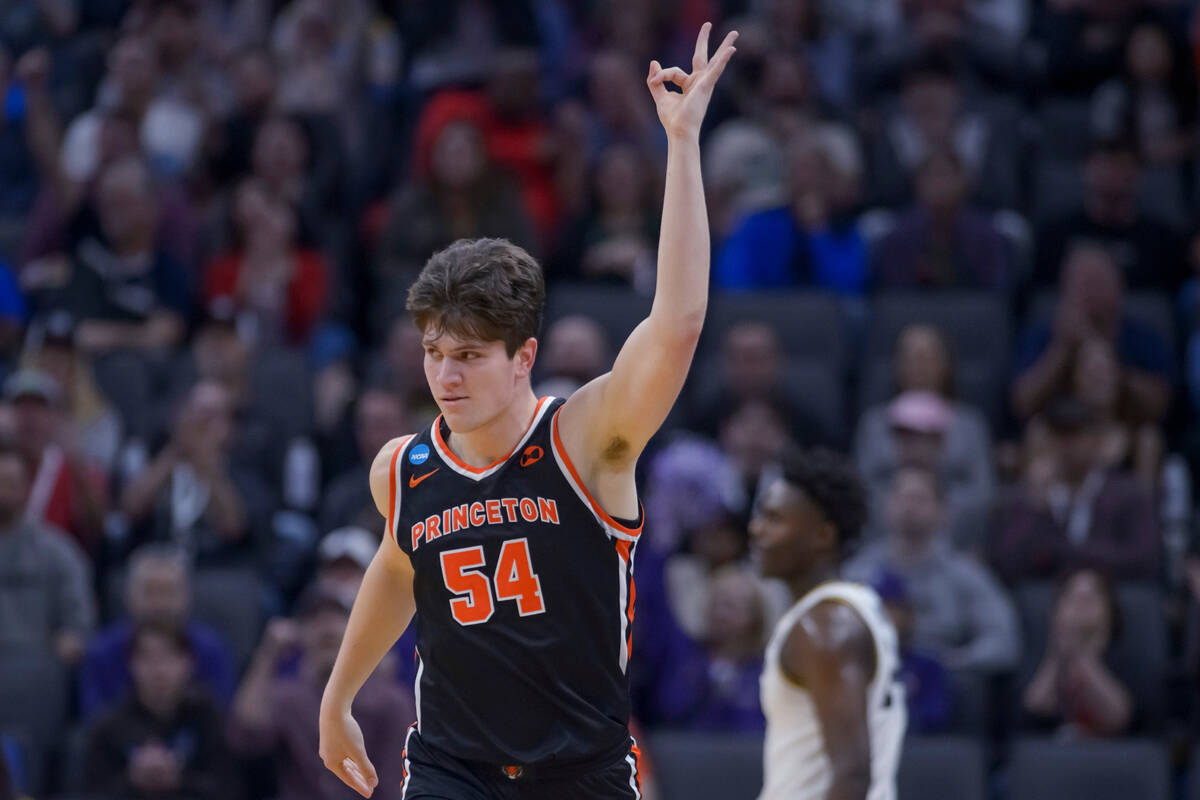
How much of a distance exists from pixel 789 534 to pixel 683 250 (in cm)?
231

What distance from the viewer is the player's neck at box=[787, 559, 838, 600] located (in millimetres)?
5926

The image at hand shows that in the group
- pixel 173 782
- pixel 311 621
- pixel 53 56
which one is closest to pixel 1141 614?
pixel 311 621

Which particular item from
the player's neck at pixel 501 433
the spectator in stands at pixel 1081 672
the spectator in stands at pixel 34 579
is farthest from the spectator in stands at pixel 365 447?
the player's neck at pixel 501 433

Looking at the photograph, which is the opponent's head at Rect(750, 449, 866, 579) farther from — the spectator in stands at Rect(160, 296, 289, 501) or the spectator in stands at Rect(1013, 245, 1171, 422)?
the spectator in stands at Rect(160, 296, 289, 501)

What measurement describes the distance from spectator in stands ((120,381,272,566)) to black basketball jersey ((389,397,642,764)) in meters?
5.57

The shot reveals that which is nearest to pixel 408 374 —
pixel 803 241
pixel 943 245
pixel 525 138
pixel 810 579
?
pixel 525 138

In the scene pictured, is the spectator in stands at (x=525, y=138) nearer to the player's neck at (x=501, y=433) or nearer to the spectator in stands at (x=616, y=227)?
the spectator in stands at (x=616, y=227)

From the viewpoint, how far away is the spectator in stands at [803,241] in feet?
35.6

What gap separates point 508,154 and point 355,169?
1.28 metres

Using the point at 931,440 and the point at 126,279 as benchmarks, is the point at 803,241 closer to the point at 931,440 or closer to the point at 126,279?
the point at 931,440

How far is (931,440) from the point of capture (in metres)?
9.51

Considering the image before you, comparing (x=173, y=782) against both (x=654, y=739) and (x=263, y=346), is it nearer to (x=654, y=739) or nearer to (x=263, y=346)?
(x=654, y=739)

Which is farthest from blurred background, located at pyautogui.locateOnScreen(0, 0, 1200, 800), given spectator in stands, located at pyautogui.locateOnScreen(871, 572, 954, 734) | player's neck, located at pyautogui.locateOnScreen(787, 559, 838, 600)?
player's neck, located at pyautogui.locateOnScreen(787, 559, 838, 600)

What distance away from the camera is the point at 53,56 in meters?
13.2
